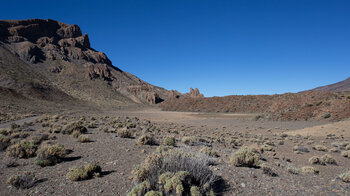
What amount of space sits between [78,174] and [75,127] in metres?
8.39

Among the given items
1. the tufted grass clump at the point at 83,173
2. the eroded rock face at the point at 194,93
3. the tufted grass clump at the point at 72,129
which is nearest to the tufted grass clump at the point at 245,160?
the tufted grass clump at the point at 83,173

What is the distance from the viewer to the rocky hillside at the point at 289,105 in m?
25.5

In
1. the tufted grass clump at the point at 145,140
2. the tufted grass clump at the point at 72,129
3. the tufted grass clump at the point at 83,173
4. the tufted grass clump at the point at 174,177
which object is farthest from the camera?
the tufted grass clump at the point at 72,129

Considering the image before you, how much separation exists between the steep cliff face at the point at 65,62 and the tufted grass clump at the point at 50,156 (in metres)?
71.5

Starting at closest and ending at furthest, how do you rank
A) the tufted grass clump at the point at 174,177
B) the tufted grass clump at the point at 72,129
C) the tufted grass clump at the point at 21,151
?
the tufted grass clump at the point at 174,177
the tufted grass clump at the point at 21,151
the tufted grass clump at the point at 72,129

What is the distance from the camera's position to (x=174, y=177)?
3955 mm

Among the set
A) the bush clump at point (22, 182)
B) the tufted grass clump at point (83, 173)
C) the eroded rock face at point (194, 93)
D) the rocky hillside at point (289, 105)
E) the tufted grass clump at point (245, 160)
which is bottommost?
the bush clump at point (22, 182)

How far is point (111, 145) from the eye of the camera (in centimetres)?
904

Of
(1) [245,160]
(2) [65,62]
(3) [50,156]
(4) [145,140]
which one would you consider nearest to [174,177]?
(1) [245,160]

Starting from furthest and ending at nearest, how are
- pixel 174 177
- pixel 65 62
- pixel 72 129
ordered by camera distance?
pixel 65 62, pixel 72 129, pixel 174 177

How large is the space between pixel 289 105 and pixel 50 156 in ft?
114

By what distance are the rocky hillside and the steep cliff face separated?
41844mm

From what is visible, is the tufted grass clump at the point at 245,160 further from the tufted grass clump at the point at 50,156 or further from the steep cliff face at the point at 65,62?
the steep cliff face at the point at 65,62

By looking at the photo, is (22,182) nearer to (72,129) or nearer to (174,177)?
(174,177)
